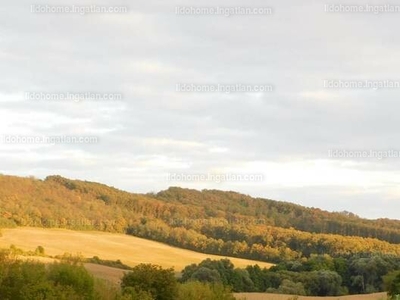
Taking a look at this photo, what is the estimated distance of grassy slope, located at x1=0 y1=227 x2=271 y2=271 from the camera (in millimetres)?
139250

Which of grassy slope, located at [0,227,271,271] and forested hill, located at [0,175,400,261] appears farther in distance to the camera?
forested hill, located at [0,175,400,261]

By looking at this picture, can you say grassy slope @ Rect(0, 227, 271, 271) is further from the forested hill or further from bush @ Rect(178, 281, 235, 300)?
bush @ Rect(178, 281, 235, 300)

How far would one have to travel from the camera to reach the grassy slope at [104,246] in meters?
139

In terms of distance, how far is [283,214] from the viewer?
191375 mm

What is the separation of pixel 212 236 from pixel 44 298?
4692 inches

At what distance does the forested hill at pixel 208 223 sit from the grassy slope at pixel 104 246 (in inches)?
239

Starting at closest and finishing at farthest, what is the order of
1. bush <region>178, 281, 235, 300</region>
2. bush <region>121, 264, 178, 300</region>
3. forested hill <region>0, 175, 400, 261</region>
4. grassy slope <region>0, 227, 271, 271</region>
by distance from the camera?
bush <region>121, 264, 178, 300</region> → bush <region>178, 281, 235, 300</region> → grassy slope <region>0, 227, 271, 271</region> → forested hill <region>0, 175, 400, 261</region>

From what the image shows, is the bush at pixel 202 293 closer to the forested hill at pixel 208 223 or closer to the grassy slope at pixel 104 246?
the grassy slope at pixel 104 246

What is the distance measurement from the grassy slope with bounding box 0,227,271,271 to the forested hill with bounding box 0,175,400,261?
6068mm

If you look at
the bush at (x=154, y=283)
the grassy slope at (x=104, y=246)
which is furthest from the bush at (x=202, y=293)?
the grassy slope at (x=104, y=246)

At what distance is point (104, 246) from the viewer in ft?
504

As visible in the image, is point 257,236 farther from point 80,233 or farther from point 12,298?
point 12,298

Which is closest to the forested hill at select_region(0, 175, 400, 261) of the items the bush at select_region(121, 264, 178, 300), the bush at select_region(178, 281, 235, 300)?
the bush at select_region(178, 281, 235, 300)

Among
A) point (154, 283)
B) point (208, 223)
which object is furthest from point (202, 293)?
point (208, 223)
